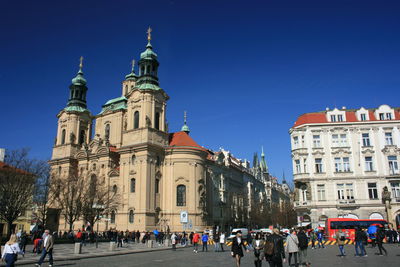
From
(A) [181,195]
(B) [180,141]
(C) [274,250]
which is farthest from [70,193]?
(C) [274,250]

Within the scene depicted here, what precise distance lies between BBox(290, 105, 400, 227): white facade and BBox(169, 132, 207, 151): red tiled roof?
16183 mm

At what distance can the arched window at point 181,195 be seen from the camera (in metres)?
52.2

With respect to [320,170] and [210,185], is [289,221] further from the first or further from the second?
[320,170]

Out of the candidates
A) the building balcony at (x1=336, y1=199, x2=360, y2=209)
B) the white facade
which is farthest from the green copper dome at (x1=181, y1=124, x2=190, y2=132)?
the building balcony at (x1=336, y1=199, x2=360, y2=209)

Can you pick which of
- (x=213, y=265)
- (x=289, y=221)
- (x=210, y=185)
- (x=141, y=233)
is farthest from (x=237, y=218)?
(x=213, y=265)

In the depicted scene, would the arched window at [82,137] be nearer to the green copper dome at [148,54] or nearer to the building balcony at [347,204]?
the green copper dome at [148,54]

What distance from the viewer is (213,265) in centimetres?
1733

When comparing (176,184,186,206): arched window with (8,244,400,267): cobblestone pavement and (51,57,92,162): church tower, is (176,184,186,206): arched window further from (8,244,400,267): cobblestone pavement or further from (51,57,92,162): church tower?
(8,244,400,267): cobblestone pavement

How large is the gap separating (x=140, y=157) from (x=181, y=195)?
831cm

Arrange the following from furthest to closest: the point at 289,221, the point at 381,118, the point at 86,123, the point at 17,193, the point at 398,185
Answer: the point at 289,221 → the point at 86,123 → the point at 381,118 → the point at 398,185 → the point at 17,193

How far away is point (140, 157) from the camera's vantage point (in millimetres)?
51438

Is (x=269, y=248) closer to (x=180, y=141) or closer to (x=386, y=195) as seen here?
(x=386, y=195)

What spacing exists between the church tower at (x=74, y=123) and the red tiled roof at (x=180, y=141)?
52.3 feet

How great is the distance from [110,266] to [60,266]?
2.47m
